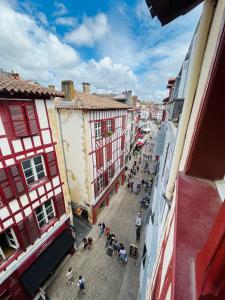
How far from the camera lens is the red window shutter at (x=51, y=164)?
24.6 ft

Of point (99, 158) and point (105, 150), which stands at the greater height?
point (105, 150)

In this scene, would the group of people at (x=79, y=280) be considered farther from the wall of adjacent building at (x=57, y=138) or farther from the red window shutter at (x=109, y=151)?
the red window shutter at (x=109, y=151)

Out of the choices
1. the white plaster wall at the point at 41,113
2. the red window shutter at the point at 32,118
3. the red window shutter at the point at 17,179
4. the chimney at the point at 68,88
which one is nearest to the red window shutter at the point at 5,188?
the red window shutter at the point at 17,179

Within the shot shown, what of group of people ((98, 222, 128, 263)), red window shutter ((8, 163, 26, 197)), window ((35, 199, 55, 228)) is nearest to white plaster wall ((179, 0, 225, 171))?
red window shutter ((8, 163, 26, 197))

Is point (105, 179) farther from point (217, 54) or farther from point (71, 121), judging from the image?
point (217, 54)

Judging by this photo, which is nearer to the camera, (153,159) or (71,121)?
(71,121)

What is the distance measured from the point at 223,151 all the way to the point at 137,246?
41.5ft

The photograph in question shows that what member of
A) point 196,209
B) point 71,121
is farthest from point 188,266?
point 71,121

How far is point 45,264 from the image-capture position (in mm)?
8219

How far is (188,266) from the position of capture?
980mm

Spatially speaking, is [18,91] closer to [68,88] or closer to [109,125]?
[68,88]

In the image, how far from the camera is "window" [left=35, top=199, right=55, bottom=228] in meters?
8.01

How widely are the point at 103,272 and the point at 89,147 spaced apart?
8636 mm

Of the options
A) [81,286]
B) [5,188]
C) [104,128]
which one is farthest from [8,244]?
[104,128]
